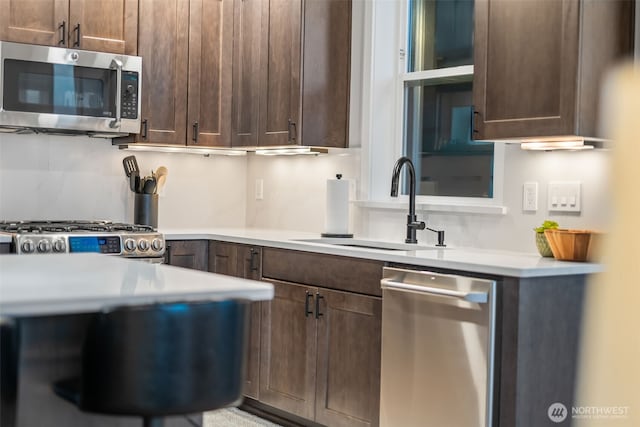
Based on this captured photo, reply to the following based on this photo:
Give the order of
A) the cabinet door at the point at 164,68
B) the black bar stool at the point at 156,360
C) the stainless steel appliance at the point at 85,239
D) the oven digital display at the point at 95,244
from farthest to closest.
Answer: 1. the cabinet door at the point at 164,68
2. the oven digital display at the point at 95,244
3. the stainless steel appliance at the point at 85,239
4. the black bar stool at the point at 156,360

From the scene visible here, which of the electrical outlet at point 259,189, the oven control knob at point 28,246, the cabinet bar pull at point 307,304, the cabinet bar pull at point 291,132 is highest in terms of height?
the cabinet bar pull at point 291,132

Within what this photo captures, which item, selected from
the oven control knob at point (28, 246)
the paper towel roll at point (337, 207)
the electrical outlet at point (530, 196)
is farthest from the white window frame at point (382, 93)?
the oven control knob at point (28, 246)

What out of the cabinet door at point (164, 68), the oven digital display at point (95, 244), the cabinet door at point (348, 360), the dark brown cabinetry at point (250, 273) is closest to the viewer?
the cabinet door at point (348, 360)

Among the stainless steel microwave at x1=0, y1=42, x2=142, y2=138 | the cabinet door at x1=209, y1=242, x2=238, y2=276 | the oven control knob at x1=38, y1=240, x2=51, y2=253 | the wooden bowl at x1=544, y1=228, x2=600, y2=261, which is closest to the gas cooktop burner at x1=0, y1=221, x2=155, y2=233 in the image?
the oven control knob at x1=38, y1=240, x2=51, y2=253

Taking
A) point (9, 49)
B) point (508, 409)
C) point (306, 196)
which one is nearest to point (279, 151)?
point (306, 196)

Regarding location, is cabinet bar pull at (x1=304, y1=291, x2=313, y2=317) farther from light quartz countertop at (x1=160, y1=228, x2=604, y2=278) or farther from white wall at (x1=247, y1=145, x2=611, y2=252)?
white wall at (x1=247, y1=145, x2=611, y2=252)

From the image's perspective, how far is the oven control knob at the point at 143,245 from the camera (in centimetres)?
427

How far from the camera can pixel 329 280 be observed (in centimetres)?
373

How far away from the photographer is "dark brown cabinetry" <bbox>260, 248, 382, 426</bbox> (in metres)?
3.53

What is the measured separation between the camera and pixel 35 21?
14.2ft

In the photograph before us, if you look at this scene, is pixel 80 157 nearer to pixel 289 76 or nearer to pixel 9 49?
pixel 9 49

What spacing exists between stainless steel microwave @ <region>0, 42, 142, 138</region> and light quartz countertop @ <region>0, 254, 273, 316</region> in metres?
1.82

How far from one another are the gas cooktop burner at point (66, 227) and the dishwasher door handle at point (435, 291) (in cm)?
160

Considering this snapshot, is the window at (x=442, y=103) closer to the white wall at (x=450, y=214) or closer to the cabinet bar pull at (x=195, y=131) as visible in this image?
the white wall at (x=450, y=214)
